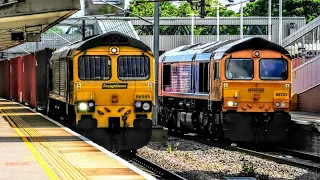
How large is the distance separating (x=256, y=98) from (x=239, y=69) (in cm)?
107

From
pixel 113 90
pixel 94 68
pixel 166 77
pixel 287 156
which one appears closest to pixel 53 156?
pixel 113 90

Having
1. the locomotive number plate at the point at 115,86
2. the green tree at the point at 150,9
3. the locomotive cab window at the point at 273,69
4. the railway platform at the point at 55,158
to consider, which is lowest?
the railway platform at the point at 55,158

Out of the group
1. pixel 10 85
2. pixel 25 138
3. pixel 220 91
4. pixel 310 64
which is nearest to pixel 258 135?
pixel 220 91

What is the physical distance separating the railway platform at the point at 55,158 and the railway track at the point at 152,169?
1.72 meters

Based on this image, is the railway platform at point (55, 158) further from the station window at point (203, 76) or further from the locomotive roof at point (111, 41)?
the station window at point (203, 76)

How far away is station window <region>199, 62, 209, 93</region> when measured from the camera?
2495 cm

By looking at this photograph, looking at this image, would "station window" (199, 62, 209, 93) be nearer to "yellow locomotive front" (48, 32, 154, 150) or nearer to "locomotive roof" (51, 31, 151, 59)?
"yellow locomotive front" (48, 32, 154, 150)

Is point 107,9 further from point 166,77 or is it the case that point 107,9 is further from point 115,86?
point 115,86

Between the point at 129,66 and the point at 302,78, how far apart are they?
20819 millimetres

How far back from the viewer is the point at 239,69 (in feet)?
77.9

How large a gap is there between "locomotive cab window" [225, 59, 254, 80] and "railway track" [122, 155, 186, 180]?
173 inches

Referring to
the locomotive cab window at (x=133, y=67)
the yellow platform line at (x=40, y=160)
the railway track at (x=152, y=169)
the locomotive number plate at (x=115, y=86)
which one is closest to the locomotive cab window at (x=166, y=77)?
the railway track at (x=152, y=169)

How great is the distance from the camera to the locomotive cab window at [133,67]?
20.5 metres

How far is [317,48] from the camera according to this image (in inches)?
1724
